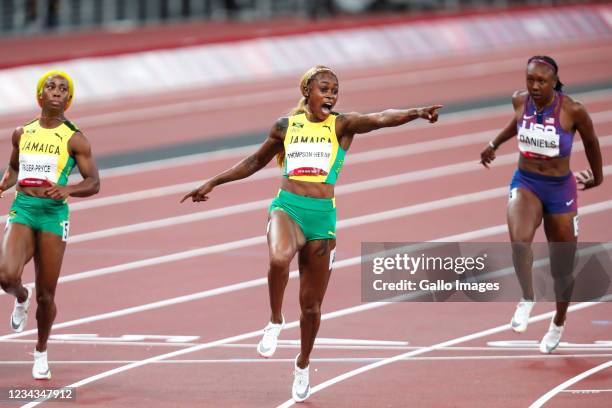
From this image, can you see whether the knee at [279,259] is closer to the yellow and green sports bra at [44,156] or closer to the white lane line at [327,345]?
the yellow and green sports bra at [44,156]

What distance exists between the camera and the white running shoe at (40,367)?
9.59 m

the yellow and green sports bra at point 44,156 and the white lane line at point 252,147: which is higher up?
the white lane line at point 252,147

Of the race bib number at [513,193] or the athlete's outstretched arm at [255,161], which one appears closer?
the athlete's outstretched arm at [255,161]

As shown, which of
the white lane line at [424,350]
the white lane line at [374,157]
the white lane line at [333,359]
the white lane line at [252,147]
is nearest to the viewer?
the white lane line at [424,350]

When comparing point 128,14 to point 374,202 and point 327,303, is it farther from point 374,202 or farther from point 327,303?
point 327,303

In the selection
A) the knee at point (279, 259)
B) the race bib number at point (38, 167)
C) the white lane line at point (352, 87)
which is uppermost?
the white lane line at point (352, 87)

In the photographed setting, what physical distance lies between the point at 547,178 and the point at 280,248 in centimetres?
263

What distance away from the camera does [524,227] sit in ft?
33.5

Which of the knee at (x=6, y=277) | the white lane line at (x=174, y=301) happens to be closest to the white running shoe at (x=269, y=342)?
the knee at (x=6, y=277)

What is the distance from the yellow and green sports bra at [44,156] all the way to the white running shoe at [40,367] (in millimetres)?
1280

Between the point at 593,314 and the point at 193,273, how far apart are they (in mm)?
4215

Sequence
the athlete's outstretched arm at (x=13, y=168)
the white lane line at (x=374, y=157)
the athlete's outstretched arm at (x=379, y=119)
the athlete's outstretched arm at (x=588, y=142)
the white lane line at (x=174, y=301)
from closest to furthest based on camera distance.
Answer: the athlete's outstretched arm at (x=379, y=119) < the athlete's outstretched arm at (x=13, y=168) < the athlete's outstretched arm at (x=588, y=142) < the white lane line at (x=174, y=301) < the white lane line at (x=374, y=157)

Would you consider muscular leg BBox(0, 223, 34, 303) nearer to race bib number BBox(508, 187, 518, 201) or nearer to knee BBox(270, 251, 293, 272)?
knee BBox(270, 251, 293, 272)

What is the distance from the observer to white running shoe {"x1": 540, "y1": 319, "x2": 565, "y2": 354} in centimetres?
1052
